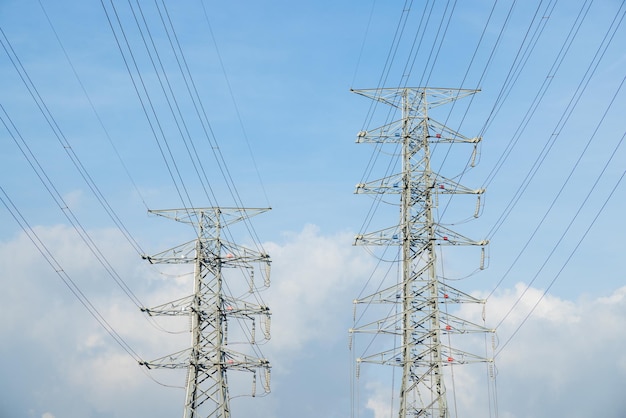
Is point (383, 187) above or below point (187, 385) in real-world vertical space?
above

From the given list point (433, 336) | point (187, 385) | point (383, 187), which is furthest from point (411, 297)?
point (187, 385)

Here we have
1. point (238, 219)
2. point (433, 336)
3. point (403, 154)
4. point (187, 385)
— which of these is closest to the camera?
point (433, 336)

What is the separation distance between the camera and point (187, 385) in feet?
227

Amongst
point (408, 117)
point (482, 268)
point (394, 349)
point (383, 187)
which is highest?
point (408, 117)

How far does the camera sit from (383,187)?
59531 millimetres

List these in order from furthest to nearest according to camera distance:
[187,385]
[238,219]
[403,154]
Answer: [238,219], [187,385], [403,154]

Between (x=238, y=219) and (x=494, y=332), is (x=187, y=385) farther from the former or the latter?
(x=494, y=332)

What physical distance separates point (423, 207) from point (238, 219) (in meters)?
19.2

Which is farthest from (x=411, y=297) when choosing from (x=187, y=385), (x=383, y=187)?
(x=187, y=385)

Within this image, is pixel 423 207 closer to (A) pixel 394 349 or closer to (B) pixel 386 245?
(B) pixel 386 245

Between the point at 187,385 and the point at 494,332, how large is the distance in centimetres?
2152

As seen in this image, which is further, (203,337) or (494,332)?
(203,337)

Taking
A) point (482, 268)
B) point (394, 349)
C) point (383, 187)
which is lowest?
point (394, 349)

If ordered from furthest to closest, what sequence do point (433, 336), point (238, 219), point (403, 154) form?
point (238, 219)
point (403, 154)
point (433, 336)
